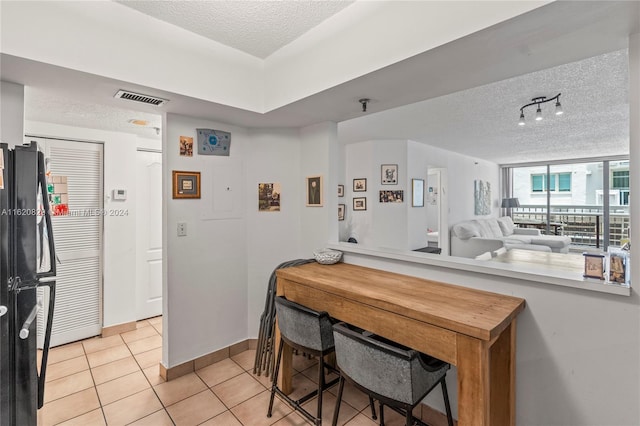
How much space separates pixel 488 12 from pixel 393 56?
0.43m

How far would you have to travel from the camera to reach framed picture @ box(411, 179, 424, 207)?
16.4 ft

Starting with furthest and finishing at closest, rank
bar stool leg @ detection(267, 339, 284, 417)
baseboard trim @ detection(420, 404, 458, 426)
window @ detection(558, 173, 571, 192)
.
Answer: window @ detection(558, 173, 571, 192) < bar stool leg @ detection(267, 339, 284, 417) < baseboard trim @ detection(420, 404, 458, 426)

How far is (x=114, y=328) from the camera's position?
3211 mm

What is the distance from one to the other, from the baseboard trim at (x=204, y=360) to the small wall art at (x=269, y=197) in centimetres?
127

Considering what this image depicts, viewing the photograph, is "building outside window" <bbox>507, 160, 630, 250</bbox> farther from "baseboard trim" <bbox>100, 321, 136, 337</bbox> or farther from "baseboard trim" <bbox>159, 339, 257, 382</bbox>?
"baseboard trim" <bbox>100, 321, 136, 337</bbox>

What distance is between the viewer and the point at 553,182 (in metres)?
7.88

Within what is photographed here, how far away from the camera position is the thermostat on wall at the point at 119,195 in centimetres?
319

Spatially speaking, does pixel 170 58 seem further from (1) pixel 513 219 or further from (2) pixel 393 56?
(1) pixel 513 219

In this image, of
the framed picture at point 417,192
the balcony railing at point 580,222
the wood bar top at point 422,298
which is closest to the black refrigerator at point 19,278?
the wood bar top at point 422,298

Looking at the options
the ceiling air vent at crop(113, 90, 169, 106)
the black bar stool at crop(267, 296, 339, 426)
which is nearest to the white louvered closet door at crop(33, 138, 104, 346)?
the ceiling air vent at crop(113, 90, 169, 106)

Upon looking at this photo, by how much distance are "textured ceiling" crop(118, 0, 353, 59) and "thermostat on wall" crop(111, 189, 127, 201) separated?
2078 mm

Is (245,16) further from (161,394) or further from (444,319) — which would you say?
(161,394)

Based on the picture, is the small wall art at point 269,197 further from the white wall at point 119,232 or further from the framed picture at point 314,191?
the white wall at point 119,232

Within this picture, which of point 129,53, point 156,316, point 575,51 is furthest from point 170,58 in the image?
point 156,316
